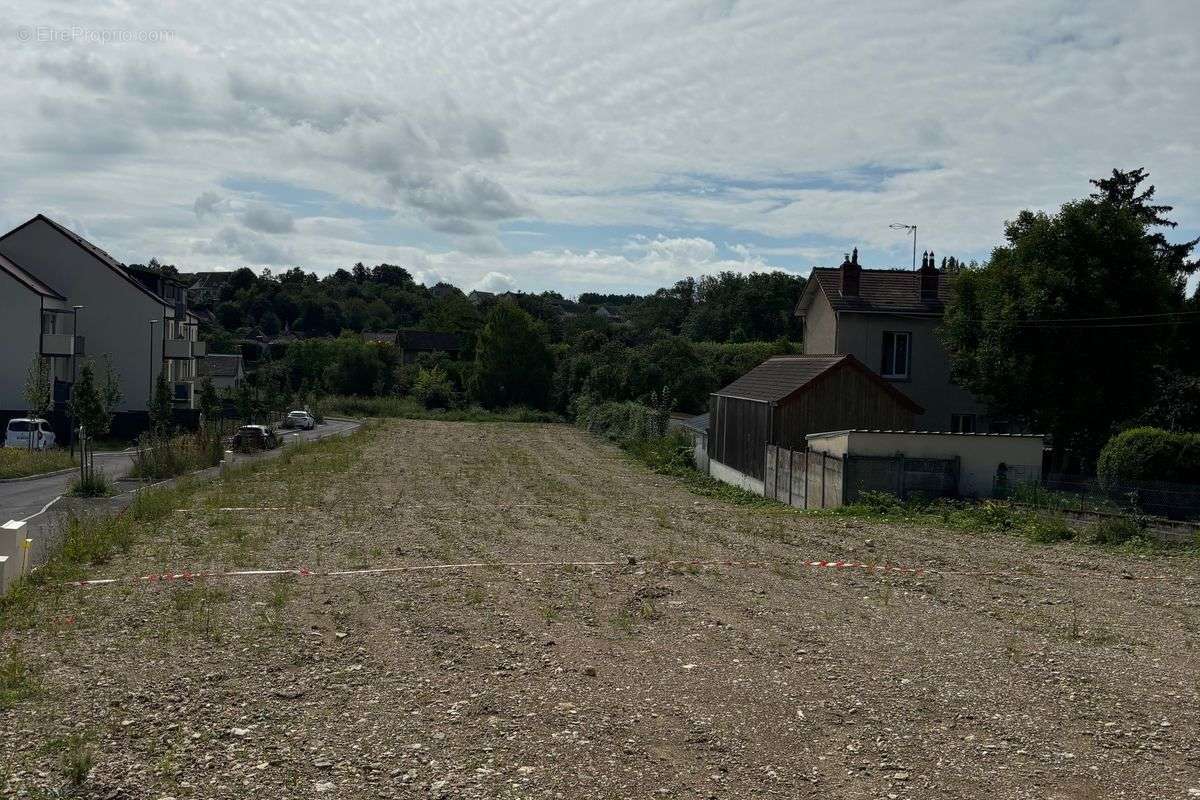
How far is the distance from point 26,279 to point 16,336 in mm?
3204

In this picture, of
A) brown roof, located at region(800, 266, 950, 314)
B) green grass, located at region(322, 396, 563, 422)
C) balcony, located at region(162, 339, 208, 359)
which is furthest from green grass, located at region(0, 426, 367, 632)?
green grass, located at region(322, 396, 563, 422)

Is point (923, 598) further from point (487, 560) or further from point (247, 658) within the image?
point (247, 658)

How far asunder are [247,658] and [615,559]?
24.1 feet

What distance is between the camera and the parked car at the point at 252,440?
4456cm

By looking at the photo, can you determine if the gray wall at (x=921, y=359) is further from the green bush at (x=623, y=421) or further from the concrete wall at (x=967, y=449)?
the green bush at (x=623, y=421)

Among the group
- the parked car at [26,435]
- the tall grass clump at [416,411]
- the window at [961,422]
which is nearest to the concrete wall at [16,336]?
the parked car at [26,435]

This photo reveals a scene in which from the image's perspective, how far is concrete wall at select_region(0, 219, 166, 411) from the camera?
55188mm

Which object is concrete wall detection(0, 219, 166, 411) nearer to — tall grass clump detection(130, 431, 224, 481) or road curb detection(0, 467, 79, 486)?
tall grass clump detection(130, 431, 224, 481)

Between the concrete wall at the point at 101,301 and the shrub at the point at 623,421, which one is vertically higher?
the concrete wall at the point at 101,301

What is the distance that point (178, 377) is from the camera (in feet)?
210

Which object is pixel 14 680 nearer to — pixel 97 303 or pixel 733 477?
pixel 733 477

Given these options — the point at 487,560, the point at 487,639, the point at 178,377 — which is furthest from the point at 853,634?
the point at 178,377

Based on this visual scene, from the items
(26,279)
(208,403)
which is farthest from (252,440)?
(26,279)

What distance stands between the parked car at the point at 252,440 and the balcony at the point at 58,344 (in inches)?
454
